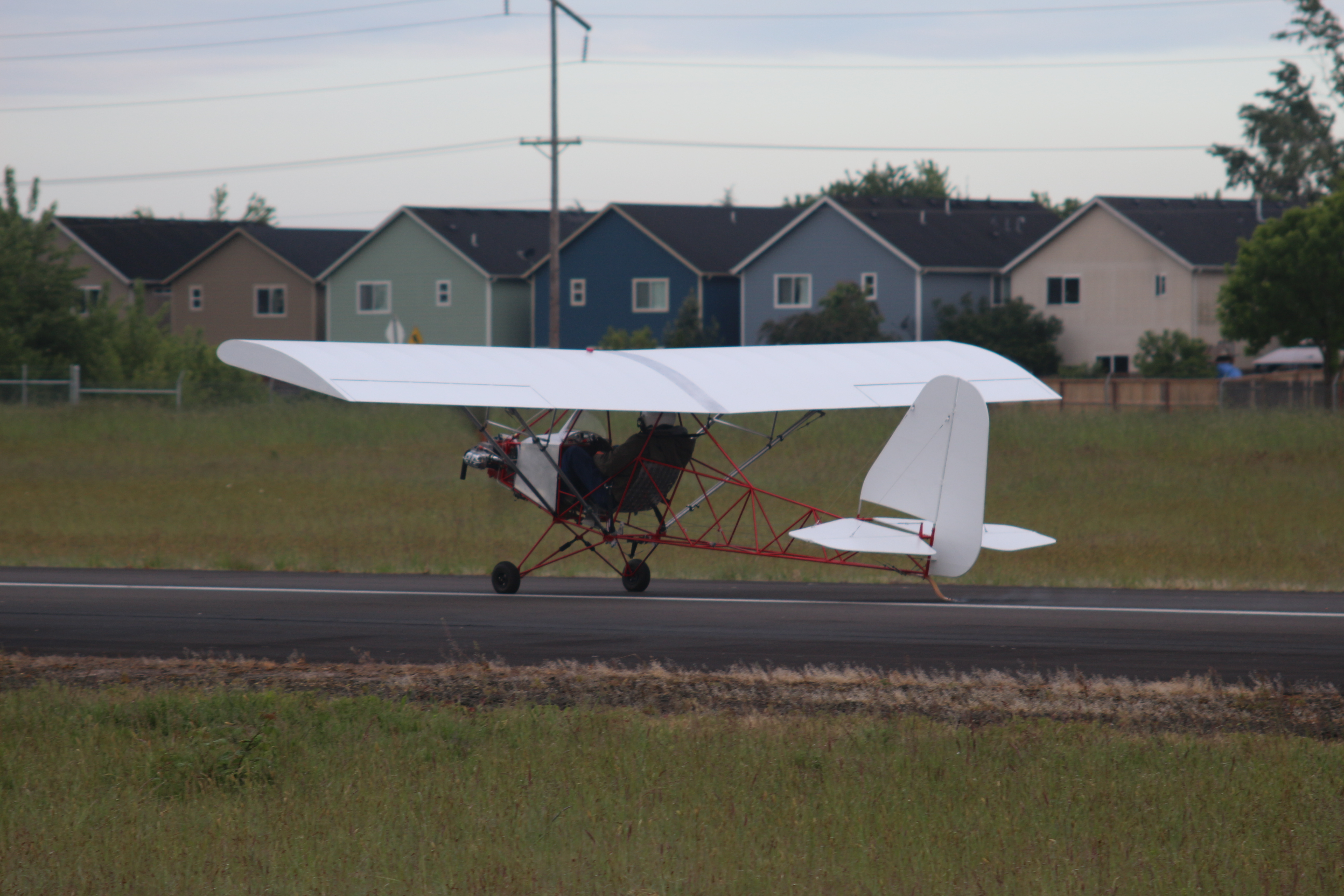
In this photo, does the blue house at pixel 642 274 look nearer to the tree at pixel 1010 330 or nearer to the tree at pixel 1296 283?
the tree at pixel 1010 330

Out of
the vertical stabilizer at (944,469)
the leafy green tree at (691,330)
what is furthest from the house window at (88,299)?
the vertical stabilizer at (944,469)

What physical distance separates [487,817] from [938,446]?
731cm

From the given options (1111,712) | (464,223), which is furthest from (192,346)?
(1111,712)

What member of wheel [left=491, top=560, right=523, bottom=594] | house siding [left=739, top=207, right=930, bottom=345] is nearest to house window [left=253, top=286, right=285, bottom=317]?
house siding [left=739, top=207, right=930, bottom=345]

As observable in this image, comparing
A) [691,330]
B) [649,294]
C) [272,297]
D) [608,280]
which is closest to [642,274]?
[649,294]

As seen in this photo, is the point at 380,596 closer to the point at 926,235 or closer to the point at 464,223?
the point at 926,235

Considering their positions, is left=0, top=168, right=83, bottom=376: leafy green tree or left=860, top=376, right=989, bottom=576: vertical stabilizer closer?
left=860, top=376, right=989, bottom=576: vertical stabilizer

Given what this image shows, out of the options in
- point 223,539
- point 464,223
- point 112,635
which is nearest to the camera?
point 112,635

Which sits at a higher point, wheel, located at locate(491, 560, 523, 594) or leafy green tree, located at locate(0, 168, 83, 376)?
leafy green tree, located at locate(0, 168, 83, 376)

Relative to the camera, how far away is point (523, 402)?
13891mm

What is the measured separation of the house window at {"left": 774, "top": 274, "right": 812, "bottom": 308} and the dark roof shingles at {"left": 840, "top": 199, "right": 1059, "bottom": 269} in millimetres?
3344

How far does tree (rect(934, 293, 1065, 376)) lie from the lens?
55.9 metres

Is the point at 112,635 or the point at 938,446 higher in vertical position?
the point at 938,446

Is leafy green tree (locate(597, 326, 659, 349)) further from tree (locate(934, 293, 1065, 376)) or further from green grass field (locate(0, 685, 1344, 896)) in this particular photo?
green grass field (locate(0, 685, 1344, 896))
